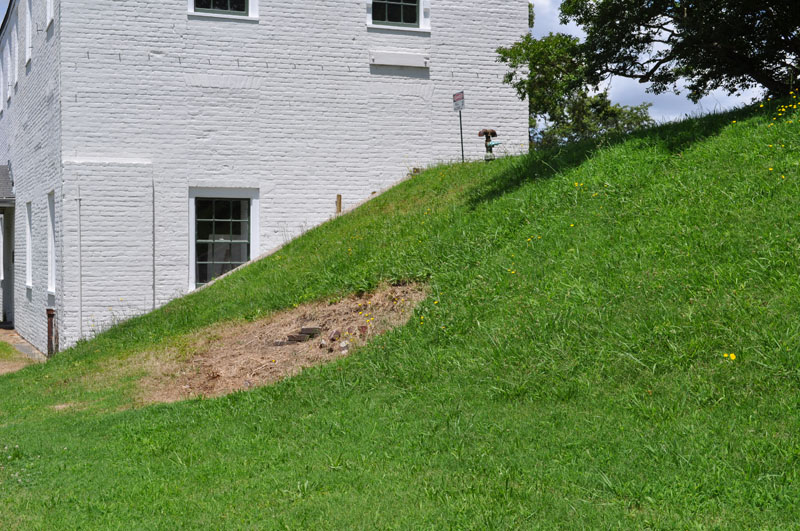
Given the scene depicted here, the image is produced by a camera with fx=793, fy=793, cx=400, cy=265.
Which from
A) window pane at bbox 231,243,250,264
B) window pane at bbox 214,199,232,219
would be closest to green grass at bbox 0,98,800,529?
window pane at bbox 231,243,250,264

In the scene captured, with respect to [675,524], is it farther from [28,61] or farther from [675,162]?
[28,61]

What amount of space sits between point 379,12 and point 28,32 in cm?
792

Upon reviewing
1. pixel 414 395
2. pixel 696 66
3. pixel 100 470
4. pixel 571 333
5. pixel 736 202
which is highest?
pixel 696 66

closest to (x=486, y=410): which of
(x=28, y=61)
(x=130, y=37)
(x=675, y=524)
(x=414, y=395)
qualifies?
(x=414, y=395)

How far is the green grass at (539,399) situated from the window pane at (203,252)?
4399 mm

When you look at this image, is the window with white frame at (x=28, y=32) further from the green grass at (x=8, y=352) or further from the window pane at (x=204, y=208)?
the green grass at (x=8, y=352)

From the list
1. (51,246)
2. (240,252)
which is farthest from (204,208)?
(51,246)

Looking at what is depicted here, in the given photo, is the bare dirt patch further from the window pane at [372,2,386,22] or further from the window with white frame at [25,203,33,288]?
the window with white frame at [25,203,33,288]

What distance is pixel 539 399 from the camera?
5965 mm

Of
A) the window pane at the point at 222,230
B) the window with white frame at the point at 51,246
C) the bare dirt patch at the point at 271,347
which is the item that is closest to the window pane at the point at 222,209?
the window pane at the point at 222,230

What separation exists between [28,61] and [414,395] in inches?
567

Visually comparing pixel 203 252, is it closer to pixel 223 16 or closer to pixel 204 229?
pixel 204 229

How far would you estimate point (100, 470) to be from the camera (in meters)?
5.86

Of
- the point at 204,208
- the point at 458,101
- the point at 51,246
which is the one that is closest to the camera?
the point at 204,208
